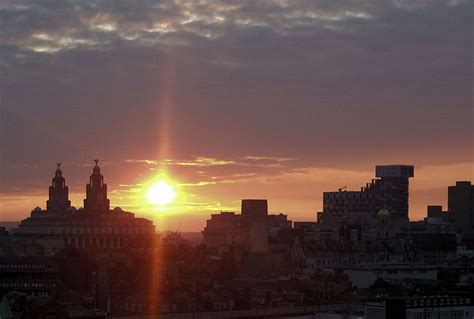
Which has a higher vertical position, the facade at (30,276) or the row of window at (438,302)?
the facade at (30,276)

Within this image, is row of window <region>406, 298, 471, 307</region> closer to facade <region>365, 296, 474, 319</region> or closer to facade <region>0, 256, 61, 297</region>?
facade <region>365, 296, 474, 319</region>

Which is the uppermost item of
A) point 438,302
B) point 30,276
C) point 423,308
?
point 30,276

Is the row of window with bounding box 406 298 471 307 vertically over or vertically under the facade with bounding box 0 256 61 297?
under

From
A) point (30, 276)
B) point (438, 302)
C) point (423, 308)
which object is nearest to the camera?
point (423, 308)

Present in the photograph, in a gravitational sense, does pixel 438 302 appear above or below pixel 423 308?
above

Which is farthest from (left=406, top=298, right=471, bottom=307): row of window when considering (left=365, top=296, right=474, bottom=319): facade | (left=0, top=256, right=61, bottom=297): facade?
(left=0, top=256, right=61, bottom=297): facade

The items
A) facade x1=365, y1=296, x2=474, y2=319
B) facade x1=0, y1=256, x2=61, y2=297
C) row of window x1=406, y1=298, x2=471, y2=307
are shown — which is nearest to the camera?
facade x1=365, y1=296, x2=474, y2=319

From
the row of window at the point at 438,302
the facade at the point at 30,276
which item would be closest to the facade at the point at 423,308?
the row of window at the point at 438,302

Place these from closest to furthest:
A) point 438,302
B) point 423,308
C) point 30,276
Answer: point 423,308, point 438,302, point 30,276

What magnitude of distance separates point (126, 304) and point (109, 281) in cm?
1700

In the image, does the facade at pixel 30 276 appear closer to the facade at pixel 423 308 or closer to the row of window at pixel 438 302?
the facade at pixel 423 308

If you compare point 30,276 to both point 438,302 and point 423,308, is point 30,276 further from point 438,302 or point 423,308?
point 423,308

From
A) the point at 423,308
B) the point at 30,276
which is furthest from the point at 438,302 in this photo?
the point at 30,276

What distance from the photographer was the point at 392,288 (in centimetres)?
17312
